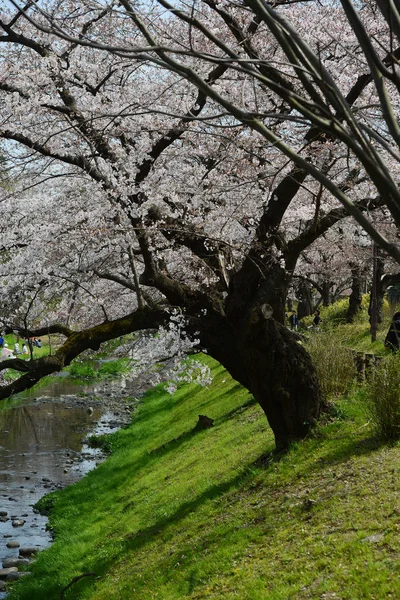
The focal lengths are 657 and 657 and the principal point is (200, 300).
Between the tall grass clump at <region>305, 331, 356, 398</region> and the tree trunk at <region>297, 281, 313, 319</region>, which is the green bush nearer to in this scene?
the tree trunk at <region>297, 281, 313, 319</region>

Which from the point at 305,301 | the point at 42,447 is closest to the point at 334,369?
the point at 42,447

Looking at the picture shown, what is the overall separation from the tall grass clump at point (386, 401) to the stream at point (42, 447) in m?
6.57

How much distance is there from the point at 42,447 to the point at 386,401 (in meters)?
14.6

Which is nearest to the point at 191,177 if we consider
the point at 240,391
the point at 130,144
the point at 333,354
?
the point at 130,144

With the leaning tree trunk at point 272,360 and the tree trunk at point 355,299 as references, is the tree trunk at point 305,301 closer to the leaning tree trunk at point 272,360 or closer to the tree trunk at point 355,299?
the tree trunk at point 355,299

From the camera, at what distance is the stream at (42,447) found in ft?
45.2

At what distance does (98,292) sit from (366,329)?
10977 mm

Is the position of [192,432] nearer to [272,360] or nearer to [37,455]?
[37,455]

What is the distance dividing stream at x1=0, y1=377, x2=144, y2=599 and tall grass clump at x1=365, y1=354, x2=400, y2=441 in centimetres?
657

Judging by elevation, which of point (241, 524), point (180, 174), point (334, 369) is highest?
point (180, 174)

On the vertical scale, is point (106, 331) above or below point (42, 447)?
above

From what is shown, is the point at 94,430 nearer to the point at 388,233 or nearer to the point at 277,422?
the point at 388,233

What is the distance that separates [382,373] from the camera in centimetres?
895

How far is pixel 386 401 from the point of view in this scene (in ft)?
27.8
